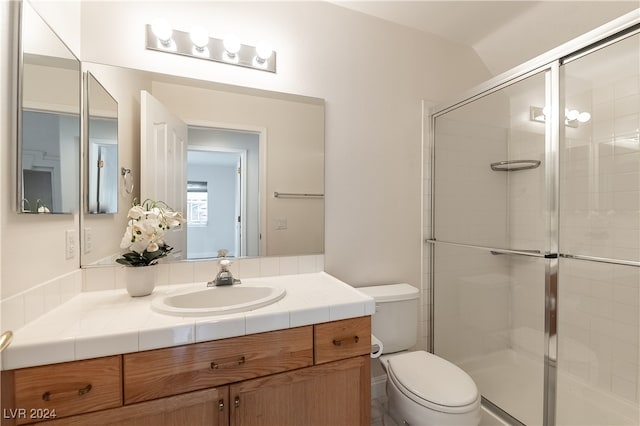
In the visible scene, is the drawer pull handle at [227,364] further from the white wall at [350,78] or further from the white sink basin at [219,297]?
the white wall at [350,78]

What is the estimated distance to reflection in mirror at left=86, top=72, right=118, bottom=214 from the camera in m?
1.25

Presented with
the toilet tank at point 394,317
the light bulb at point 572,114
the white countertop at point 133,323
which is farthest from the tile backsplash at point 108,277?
the light bulb at point 572,114

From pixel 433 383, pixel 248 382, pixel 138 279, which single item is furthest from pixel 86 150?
pixel 433 383

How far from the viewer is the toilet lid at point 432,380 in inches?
47.4

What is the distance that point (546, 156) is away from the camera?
4.68 feet

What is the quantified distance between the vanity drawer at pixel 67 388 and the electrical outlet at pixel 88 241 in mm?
596

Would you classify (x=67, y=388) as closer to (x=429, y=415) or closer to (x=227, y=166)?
(x=227, y=166)

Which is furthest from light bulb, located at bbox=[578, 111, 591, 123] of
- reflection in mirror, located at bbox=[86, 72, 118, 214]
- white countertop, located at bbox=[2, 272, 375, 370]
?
reflection in mirror, located at bbox=[86, 72, 118, 214]

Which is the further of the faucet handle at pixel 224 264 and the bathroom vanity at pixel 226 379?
the faucet handle at pixel 224 264

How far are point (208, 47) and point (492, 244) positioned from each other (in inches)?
77.2

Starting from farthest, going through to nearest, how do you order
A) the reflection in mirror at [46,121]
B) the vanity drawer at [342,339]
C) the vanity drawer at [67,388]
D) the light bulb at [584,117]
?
the light bulb at [584,117] < the vanity drawer at [342,339] < the reflection in mirror at [46,121] < the vanity drawer at [67,388]

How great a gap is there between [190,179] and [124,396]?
91 cm

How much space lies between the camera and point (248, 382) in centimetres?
Result: 97

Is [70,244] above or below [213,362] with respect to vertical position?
above
